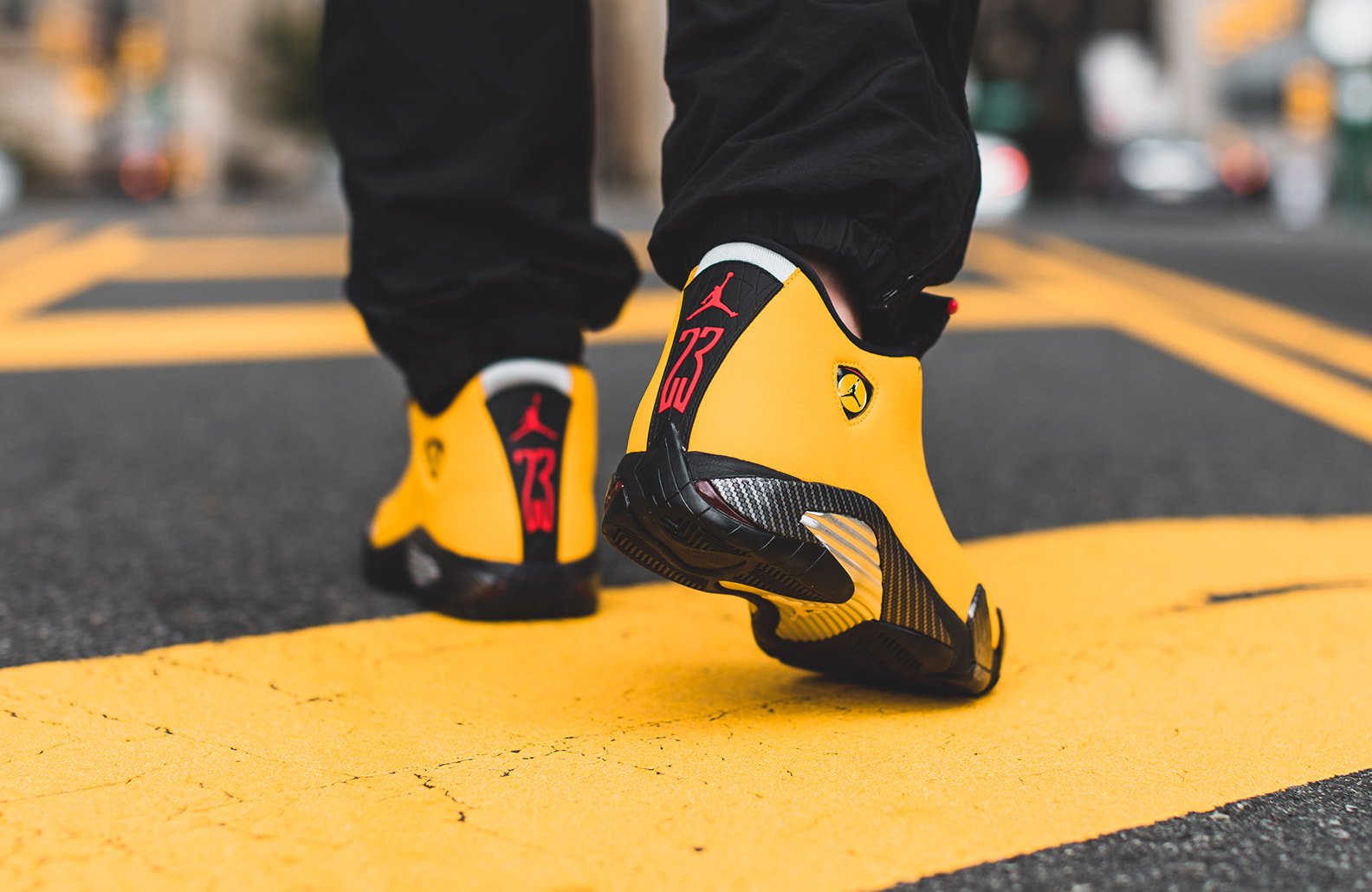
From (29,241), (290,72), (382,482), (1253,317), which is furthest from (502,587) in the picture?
(290,72)

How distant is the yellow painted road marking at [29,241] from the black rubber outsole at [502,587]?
414 centimetres

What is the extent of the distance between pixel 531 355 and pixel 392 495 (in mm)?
280

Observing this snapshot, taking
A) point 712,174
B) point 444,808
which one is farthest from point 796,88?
point 444,808

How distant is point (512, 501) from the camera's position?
1431mm

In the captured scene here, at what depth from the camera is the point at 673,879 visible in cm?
84

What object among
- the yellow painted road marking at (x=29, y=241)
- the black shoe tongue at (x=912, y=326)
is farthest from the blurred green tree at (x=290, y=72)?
the black shoe tongue at (x=912, y=326)

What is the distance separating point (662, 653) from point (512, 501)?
23 cm

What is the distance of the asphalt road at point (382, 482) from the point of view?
3.00 ft

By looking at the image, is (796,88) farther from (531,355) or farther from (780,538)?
(531,355)

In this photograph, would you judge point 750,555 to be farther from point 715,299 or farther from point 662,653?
point 662,653

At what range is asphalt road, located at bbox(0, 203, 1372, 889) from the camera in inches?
36.0

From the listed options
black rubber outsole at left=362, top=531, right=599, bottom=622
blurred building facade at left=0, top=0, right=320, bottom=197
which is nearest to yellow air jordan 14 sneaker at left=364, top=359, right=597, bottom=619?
black rubber outsole at left=362, top=531, right=599, bottom=622

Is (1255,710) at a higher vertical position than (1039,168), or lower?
higher

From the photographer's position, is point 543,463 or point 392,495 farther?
point 392,495
